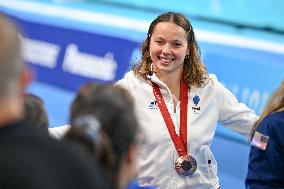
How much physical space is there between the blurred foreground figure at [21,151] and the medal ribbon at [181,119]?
1.81 meters

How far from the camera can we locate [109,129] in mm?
1666

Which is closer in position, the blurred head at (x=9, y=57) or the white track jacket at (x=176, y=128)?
the blurred head at (x=9, y=57)

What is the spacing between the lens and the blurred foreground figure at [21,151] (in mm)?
1537

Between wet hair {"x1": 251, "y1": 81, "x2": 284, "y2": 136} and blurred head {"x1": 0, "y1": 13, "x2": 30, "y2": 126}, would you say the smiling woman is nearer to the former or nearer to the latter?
wet hair {"x1": 251, "y1": 81, "x2": 284, "y2": 136}

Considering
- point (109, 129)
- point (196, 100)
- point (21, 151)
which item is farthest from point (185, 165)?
point (21, 151)

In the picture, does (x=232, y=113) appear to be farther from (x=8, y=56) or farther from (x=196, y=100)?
(x=8, y=56)

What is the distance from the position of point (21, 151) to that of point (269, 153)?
175cm

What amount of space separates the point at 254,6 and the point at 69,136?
624 cm

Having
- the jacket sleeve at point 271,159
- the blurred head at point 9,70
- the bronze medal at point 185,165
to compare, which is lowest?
the bronze medal at point 185,165

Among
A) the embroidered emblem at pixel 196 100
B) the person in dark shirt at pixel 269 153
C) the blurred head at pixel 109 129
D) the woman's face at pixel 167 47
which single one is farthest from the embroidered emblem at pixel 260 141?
the blurred head at pixel 109 129

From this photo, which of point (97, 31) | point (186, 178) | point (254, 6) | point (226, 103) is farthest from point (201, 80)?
point (254, 6)

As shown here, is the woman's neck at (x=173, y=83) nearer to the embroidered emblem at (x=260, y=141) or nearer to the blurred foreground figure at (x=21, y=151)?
the embroidered emblem at (x=260, y=141)

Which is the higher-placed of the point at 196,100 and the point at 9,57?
the point at 9,57

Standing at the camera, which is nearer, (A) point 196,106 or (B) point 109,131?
(B) point 109,131
